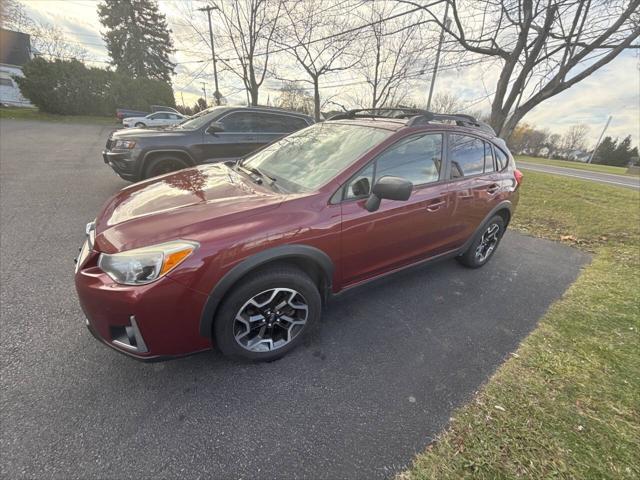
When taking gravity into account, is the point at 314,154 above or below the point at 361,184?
above

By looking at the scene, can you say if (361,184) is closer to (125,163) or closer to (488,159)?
(488,159)

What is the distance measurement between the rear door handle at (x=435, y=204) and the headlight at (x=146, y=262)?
205 centimetres

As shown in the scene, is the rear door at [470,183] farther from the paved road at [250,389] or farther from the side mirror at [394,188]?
the side mirror at [394,188]

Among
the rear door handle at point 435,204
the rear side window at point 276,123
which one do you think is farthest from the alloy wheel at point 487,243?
the rear side window at point 276,123

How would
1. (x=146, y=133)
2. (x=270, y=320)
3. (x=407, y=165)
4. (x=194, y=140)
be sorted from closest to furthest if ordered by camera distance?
(x=270, y=320) → (x=407, y=165) → (x=146, y=133) → (x=194, y=140)

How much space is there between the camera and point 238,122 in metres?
5.78

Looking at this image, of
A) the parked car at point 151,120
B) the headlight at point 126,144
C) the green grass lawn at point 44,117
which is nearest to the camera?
the headlight at point 126,144

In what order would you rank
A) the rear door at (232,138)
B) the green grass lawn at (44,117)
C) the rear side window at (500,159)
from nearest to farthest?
the rear side window at (500,159) < the rear door at (232,138) < the green grass lawn at (44,117)

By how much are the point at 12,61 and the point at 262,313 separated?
46961 millimetres

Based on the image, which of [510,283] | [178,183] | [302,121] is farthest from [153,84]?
[510,283]

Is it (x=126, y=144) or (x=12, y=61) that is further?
(x=12, y=61)

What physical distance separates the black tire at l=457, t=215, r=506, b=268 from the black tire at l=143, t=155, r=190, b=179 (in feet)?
16.5

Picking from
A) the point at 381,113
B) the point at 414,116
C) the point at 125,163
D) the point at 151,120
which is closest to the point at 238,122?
the point at 125,163

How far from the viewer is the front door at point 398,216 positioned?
7.18 ft
